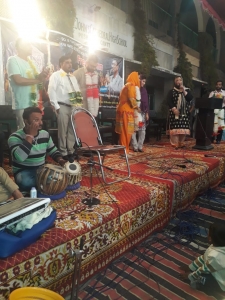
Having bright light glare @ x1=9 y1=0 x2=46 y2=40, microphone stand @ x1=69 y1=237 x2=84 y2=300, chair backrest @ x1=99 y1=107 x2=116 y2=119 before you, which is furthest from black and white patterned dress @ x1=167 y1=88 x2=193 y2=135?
microphone stand @ x1=69 y1=237 x2=84 y2=300

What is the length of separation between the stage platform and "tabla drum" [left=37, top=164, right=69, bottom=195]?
0.13 meters

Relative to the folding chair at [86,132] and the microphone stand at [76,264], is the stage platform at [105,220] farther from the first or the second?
the folding chair at [86,132]

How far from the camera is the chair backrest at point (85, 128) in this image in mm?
3156

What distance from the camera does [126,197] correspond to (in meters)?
2.38

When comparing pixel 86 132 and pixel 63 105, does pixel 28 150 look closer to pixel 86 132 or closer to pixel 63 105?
pixel 86 132

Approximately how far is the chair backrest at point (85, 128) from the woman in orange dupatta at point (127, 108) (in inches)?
53.5

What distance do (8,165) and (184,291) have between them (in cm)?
312

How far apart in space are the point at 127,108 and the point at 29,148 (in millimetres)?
2861

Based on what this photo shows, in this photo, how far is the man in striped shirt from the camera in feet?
7.02

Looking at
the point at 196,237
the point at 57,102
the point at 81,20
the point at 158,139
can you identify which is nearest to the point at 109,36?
the point at 81,20

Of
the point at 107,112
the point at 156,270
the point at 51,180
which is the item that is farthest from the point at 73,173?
the point at 107,112

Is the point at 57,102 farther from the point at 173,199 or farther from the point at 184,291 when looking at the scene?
the point at 184,291

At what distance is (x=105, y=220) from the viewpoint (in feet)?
6.41

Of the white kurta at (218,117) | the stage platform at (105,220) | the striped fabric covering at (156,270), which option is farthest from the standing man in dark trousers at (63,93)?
the white kurta at (218,117)
